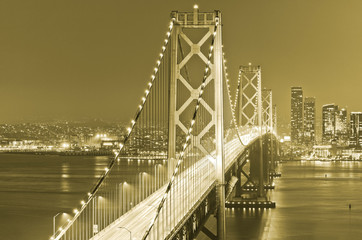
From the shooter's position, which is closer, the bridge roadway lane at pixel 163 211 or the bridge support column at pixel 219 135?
the bridge roadway lane at pixel 163 211

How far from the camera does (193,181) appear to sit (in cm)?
1770

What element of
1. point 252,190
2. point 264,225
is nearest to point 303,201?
point 252,190

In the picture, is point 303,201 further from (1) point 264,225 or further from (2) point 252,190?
(1) point 264,225

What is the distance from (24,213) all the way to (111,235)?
34.3 metres

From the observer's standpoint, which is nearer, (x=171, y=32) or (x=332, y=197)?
(x=171, y=32)

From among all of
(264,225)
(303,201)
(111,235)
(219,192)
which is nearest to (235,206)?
(264,225)

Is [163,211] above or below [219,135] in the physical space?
below

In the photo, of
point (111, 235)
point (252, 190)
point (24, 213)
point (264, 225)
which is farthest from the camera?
point (252, 190)

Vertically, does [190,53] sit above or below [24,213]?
above

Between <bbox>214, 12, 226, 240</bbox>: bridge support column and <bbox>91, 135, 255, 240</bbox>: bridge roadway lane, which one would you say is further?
<bbox>214, 12, 226, 240</bbox>: bridge support column

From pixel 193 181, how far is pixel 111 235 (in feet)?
Result: 14.3

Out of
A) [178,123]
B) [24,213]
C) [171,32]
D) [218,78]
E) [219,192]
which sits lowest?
[24,213]

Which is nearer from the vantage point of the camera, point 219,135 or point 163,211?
point 163,211

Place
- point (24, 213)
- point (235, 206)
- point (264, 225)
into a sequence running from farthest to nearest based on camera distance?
point (24, 213)
point (235, 206)
point (264, 225)
